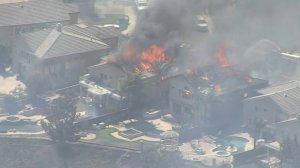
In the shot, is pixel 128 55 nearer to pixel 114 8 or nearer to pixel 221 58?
pixel 221 58

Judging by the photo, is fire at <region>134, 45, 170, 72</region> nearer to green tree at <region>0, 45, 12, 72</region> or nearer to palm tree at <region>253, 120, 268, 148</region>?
palm tree at <region>253, 120, 268, 148</region>

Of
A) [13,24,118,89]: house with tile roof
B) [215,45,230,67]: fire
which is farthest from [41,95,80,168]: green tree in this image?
[215,45,230,67]: fire

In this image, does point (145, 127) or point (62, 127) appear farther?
point (145, 127)

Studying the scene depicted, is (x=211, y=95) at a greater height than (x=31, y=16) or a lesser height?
lesser

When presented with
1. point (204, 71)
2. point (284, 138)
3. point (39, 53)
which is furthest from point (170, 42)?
point (284, 138)

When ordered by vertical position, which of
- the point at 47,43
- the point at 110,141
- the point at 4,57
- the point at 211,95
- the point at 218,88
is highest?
the point at 47,43

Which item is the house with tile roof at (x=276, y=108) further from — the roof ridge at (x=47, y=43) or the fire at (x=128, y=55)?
the roof ridge at (x=47, y=43)

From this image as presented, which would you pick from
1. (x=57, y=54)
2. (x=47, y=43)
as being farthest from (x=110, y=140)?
(x=47, y=43)
